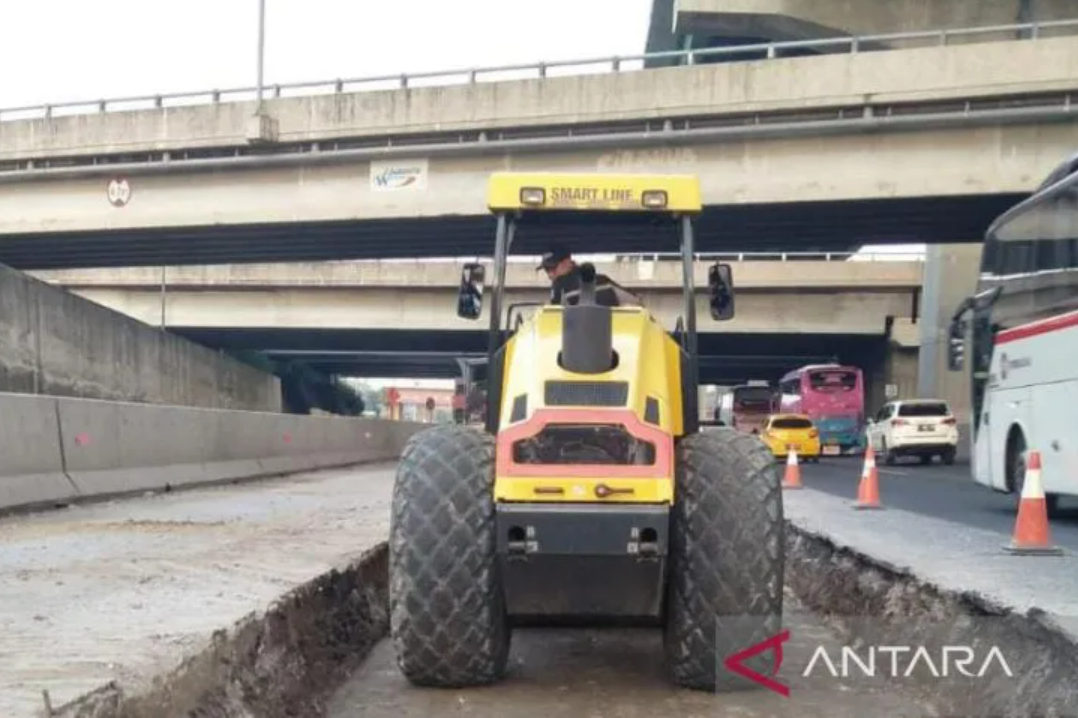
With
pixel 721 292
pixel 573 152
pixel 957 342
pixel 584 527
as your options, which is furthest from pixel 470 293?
pixel 573 152

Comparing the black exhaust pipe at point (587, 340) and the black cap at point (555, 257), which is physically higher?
the black cap at point (555, 257)

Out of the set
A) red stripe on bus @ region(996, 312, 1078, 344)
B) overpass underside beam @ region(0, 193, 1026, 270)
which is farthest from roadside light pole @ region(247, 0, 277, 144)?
red stripe on bus @ region(996, 312, 1078, 344)

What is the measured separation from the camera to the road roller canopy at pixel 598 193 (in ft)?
19.2

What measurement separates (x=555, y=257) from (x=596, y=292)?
472 mm

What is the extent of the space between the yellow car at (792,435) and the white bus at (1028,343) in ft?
63.0

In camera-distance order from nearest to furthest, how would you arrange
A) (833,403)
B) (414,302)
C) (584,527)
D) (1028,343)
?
(584,527)
(1028,343)
(833,403)
(414,302)

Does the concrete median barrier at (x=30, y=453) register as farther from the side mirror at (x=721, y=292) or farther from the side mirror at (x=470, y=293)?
the side mirror at (x=721, y=292)

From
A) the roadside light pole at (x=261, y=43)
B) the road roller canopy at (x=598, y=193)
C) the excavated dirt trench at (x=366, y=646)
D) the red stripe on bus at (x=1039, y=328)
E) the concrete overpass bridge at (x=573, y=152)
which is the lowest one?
the excavated dirt trench at (x=366, y=646)

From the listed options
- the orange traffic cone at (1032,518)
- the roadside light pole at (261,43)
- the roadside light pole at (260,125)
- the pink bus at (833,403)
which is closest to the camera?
the orange traffic cone at (1032,518)

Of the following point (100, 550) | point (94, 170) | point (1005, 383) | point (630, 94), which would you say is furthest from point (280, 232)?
point (100, 550)

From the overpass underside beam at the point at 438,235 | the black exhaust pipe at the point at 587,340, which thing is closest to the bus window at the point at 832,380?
the overpass underside beam at the point at 438,235

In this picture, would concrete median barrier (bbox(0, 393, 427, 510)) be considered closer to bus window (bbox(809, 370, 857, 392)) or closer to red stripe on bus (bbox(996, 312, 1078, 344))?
red stripe on bus (bbox(996, 312, 1078, 344))

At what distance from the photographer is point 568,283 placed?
6168mm

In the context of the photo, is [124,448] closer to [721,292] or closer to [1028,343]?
[721,292]
